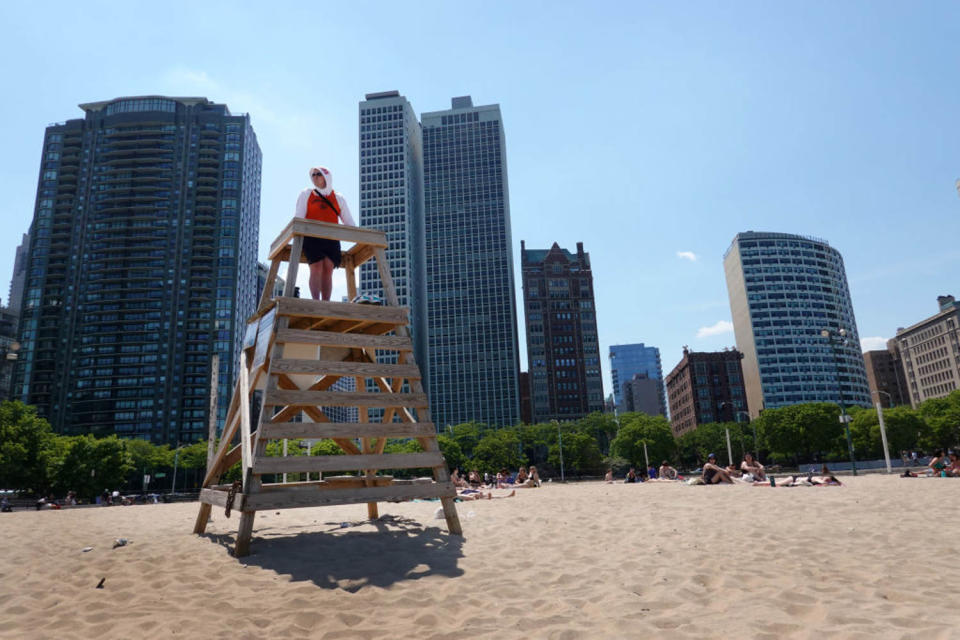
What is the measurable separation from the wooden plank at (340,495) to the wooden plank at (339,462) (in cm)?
34

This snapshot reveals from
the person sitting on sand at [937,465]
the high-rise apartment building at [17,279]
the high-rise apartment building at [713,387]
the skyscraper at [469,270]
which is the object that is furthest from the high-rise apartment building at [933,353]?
the high-rise apartment building at [17,279]

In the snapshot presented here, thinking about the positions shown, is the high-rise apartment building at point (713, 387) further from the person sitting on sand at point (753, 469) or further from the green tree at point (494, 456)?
the person sitting on sand at point (753, 469)

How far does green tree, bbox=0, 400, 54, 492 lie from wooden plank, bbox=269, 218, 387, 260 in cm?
5096

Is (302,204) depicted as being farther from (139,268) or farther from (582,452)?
(139,268)

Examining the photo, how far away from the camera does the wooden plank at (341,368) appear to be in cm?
834

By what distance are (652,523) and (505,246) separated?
431 ft

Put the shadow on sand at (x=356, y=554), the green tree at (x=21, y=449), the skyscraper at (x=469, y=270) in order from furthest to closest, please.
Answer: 1. the skyscraper at (x=469, y=270)
2. the green tree at (x=21, y=449)
3. the shadow on sand at (x=356, y=554)

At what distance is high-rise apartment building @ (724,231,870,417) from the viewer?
13875cm

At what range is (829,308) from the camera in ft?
489

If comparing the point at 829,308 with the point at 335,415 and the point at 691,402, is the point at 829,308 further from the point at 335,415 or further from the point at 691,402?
the point at 335,415

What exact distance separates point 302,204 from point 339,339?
9.21 feet

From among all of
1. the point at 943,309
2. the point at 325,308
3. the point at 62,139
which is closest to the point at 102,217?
the point at 62,139

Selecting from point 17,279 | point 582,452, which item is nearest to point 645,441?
point 582,452

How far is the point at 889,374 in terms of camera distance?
164 m
